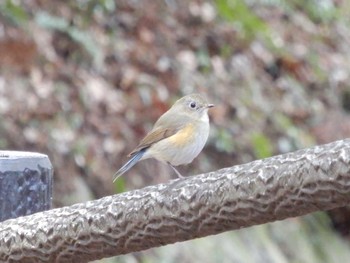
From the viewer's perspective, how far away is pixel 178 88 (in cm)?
752

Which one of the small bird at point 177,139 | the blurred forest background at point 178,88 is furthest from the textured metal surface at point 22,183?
the blurred forest background at point 178,88

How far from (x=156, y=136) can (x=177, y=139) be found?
0.09m

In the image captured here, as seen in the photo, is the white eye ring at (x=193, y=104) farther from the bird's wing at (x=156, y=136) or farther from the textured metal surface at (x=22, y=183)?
the textured metal surface at (x=22, y=183)

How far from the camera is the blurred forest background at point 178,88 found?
641 centimetres

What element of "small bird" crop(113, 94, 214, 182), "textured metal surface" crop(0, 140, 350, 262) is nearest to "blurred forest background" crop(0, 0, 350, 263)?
Answer: "small bird" crop(113, 94, 214, 182)

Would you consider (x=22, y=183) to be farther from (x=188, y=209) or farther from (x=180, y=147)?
(x=180, y=147)

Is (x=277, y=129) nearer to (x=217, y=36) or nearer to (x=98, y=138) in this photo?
(x=217, y=36)

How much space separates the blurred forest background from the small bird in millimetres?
2029

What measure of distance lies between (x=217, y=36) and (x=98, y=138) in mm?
2067

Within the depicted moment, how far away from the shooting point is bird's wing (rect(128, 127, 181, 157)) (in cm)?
393

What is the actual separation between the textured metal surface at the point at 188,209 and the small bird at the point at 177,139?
1.88 m

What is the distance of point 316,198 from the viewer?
1.62 metres

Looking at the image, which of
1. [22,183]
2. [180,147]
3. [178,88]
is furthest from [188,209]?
[178,88]

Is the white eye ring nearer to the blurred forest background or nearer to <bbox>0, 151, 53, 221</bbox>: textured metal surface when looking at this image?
<bbox>0, 151, 53, 221</bbox>: textured metal surface
